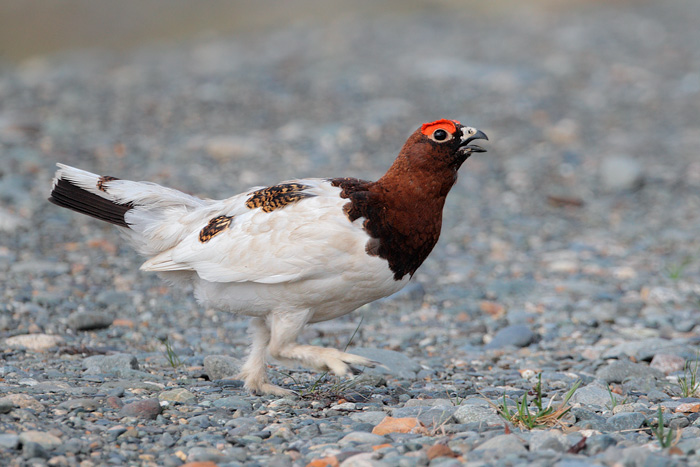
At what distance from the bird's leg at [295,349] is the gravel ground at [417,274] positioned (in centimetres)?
28

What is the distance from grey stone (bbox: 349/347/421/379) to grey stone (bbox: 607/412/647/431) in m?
1.70

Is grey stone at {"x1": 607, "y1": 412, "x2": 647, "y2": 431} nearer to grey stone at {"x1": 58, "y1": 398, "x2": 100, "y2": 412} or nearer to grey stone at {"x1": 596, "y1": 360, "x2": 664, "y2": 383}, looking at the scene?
grey stone at {"x1": 596, "y1": 360, "x2": 664, "y2": 383}

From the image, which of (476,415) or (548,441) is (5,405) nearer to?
(476,415)

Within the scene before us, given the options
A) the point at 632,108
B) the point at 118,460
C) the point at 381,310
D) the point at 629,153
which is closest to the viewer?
the point at 118,460

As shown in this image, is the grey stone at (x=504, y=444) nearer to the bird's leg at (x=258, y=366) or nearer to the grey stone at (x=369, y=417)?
the grey stone at (x=369, y=417)

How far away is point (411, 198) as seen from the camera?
195 inches

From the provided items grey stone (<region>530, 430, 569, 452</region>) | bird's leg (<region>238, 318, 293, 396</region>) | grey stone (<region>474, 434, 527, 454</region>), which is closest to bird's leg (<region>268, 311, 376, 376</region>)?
bird's leg (<region>238, 318, 293, 396</region>)

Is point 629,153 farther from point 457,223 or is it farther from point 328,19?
A: point 328,19

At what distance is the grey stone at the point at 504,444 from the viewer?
3852mm

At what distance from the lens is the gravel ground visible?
4281mm

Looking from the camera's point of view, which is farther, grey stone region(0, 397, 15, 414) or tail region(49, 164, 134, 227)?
tail region(49, 164, 134, 227)

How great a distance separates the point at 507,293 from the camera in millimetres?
8141

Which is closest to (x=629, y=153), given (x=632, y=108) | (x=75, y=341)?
(x=632, y=108)

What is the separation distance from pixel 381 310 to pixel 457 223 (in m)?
2.64
